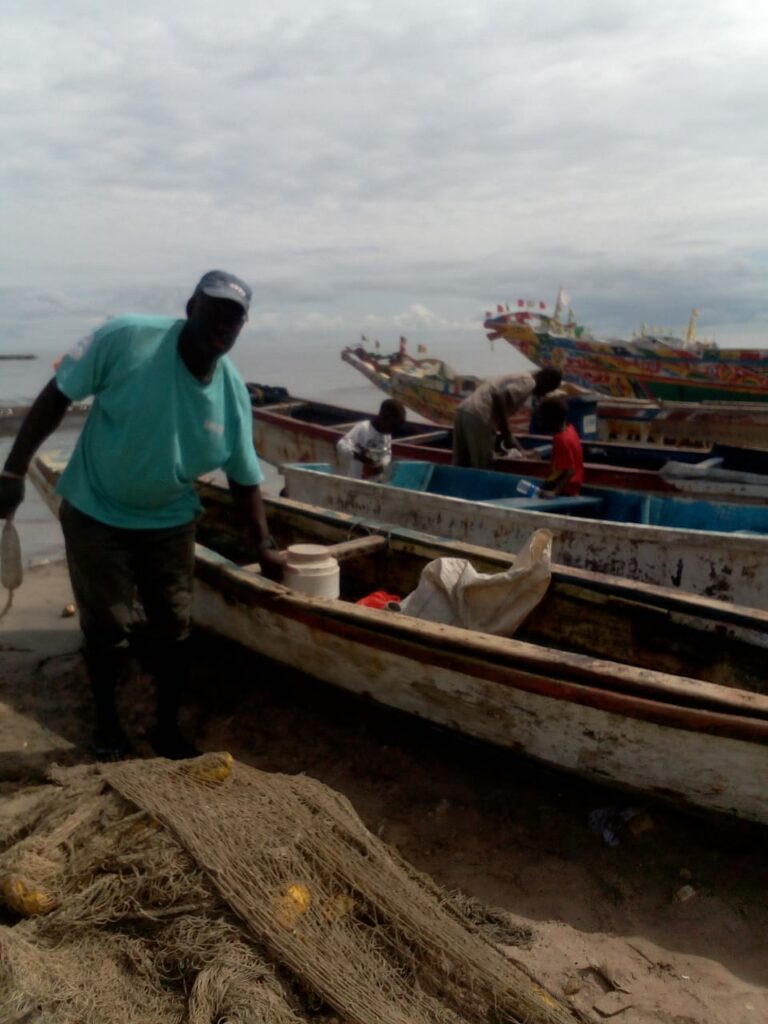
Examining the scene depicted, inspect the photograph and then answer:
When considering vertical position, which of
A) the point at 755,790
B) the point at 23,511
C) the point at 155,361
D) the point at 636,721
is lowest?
the point at 23,511

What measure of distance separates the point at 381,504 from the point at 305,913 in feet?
13.4

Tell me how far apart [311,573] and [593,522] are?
7.16 ft

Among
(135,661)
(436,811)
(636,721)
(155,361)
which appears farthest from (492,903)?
(135,661)

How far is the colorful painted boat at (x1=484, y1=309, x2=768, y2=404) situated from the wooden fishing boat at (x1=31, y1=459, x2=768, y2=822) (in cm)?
1125

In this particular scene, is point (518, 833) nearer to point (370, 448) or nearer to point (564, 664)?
point (564, 664)

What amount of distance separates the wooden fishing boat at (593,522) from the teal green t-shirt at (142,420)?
2.78 meters

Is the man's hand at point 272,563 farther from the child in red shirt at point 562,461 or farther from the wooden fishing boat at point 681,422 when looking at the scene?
the wooden fishing boat at point 681,422

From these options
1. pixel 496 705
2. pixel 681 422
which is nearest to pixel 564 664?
pixel 496 705

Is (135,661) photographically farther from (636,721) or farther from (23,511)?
(23,511)

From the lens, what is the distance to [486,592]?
3.71 metres

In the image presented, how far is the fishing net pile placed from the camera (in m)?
2.03

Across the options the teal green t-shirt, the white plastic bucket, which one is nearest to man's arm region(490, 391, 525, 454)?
the white plastic bucket

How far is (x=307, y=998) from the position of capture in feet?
6.89

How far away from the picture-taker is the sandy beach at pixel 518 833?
2.59 m
